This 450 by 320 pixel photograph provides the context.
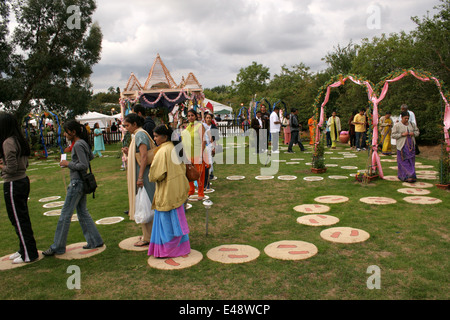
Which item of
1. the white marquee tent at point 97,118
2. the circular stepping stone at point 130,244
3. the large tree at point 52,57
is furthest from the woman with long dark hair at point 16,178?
the white marquee tent at point 97,118

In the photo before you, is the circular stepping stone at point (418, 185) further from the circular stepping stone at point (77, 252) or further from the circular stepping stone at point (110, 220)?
the circular stepping stone at point (77, 252)

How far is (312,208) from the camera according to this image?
19.5ft

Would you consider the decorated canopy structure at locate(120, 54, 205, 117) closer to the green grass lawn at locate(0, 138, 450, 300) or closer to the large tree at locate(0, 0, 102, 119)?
the green grass lawn at locate(0, 138, 450, 300)

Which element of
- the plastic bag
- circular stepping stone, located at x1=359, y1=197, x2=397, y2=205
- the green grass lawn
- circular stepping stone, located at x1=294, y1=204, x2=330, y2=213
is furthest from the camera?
circular stepping stone, located at x1=359, y1=197, x2=397, y2=205

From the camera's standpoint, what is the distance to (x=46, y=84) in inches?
754

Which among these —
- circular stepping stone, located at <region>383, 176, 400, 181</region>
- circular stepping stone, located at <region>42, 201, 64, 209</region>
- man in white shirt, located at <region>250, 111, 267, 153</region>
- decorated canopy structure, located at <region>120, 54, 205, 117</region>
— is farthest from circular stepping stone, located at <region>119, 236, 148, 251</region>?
man in white shirt, located at <region>250, 111, 267, 153</region>

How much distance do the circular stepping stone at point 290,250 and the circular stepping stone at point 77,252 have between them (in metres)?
2.24

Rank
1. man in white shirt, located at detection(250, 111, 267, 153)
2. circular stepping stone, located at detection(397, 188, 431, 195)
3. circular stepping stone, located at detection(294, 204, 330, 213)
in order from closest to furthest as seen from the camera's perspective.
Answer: circular stepping stone, located at detection(294, 204, 330, 213)
circular stepping stone, located at detection(397, 188, 431, 195)
man in white shirt, located at detection(250, 111, 267, 153)

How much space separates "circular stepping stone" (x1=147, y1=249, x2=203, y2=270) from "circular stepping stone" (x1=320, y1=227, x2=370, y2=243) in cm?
180

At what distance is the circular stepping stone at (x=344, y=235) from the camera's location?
14.4 ft

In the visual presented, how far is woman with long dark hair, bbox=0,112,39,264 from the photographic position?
382cm

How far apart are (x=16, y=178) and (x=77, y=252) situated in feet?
4.00

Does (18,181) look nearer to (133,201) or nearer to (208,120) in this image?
(133,201)

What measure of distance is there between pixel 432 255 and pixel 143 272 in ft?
11.0
